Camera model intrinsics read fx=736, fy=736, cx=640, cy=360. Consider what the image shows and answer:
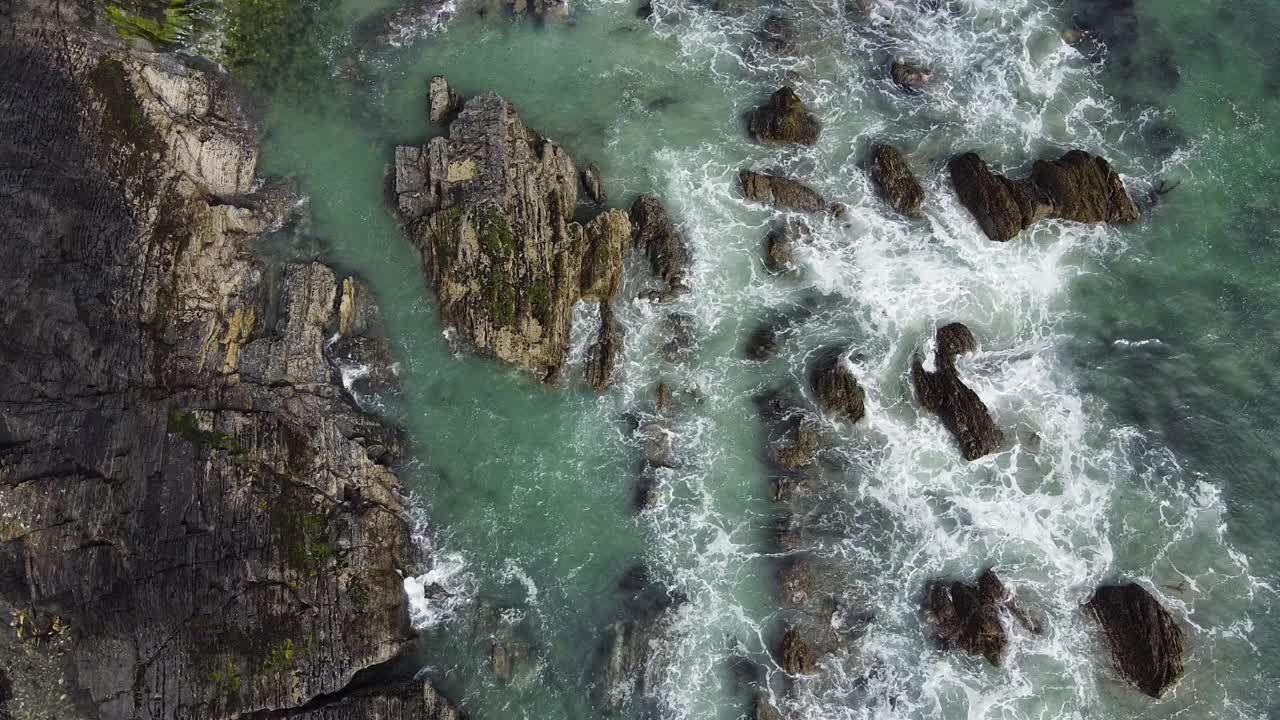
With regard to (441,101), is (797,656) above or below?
below

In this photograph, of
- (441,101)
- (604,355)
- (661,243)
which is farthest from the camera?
(441,101)

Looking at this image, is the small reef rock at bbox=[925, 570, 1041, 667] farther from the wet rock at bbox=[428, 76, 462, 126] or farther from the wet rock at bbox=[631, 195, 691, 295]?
the wet rock at bbox=[428, 76, 462, 126]

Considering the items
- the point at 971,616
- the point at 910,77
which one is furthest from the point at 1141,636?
the point at 910,77

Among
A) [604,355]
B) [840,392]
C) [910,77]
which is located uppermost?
[910,77]

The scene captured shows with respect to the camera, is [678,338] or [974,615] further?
[678,338]

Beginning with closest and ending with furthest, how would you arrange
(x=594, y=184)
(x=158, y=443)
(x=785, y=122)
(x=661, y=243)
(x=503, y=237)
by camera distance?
(x=158, y=443)
(x=503, y=237)
(x=661, y=243)
(x=594, y=184)
(x=785, y=122)

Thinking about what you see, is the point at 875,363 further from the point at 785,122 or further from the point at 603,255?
the point at 603,255

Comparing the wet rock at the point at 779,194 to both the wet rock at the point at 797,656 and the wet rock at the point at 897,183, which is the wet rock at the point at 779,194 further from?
the wet rock at the point at 797,656
